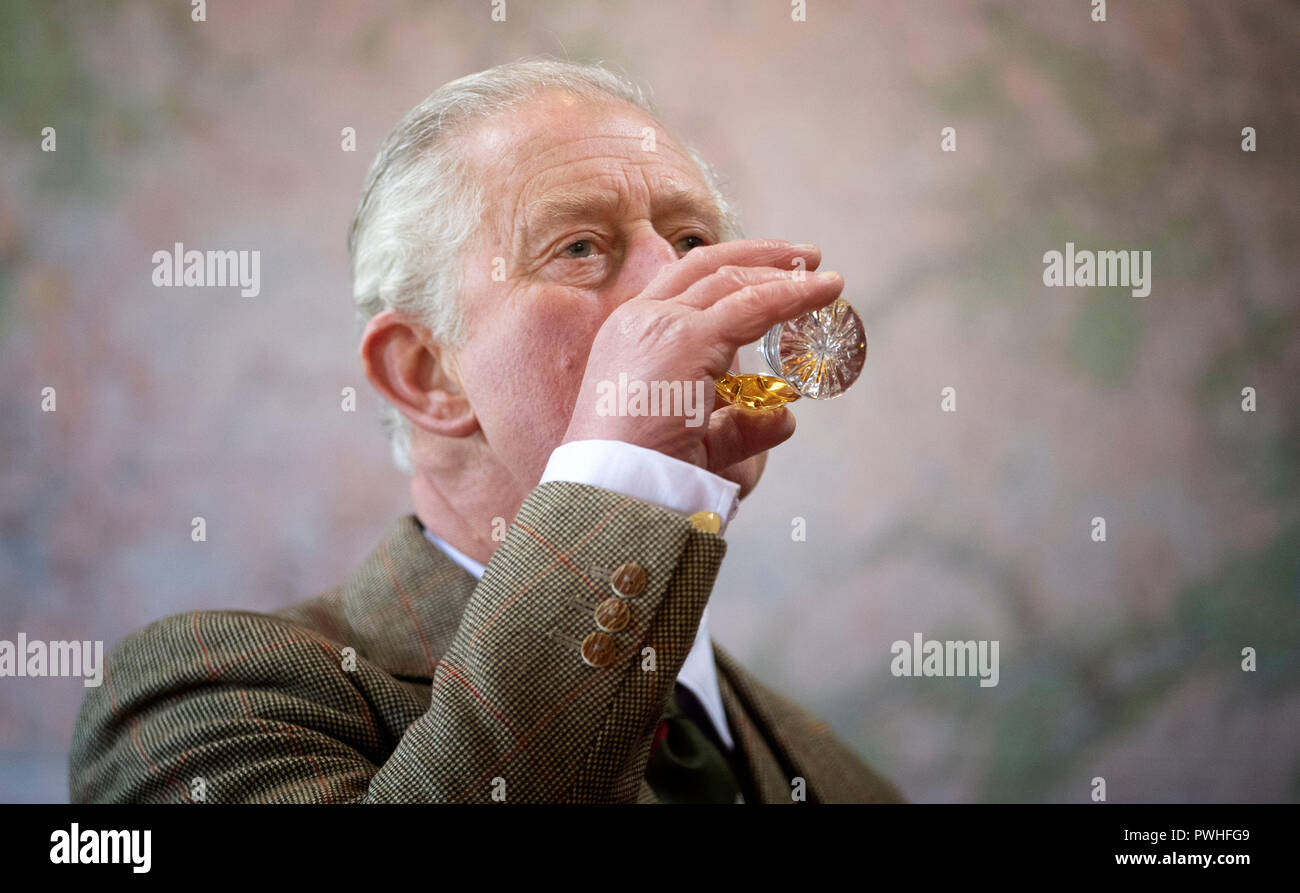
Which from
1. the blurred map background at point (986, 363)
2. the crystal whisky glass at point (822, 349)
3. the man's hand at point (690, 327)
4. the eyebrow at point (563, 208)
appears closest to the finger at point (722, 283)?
the man's hand at point (690, 327)

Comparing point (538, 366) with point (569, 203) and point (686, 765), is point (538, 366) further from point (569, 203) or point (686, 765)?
point (686, 765)

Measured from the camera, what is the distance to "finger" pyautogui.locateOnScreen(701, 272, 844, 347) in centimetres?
106

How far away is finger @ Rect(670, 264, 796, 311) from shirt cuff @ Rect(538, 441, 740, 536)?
0.17m

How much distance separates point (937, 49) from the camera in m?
2.46

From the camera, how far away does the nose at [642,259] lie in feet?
4.52

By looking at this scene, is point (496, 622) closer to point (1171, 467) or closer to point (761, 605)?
point (761, 605)

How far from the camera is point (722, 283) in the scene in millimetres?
1097

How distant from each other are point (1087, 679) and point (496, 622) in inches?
79.2

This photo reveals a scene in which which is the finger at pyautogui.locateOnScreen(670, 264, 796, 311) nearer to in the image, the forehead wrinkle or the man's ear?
the forehead wrinkle

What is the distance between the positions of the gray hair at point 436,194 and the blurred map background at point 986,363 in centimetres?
74

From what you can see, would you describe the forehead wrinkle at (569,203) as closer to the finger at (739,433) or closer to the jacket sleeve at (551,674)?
the finger at (739,433)

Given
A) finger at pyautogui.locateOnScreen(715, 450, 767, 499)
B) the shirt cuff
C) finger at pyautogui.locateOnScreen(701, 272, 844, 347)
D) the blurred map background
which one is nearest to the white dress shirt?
the shirt cuff
